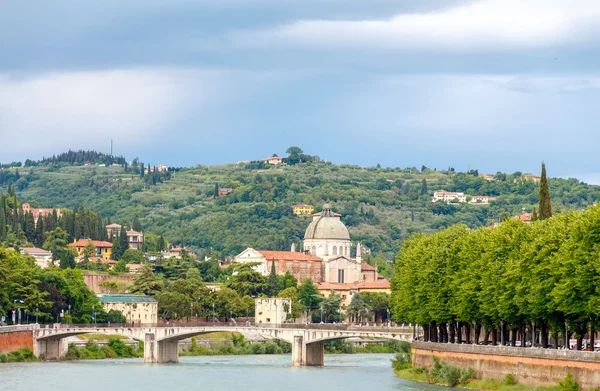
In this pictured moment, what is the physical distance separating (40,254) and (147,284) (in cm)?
2817

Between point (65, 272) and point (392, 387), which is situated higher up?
point (65, 272)

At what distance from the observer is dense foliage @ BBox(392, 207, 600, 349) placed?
60594 mm

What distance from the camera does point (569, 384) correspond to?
2286 inches

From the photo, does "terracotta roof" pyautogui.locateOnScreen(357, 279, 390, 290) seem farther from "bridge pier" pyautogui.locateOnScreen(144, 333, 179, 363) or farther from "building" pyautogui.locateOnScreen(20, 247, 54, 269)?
"bridge pier" pyautogui.locateOnScreen(144, 333, 179, 363)

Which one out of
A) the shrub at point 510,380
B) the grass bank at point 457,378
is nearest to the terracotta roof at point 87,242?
the grass bank at point 457,378

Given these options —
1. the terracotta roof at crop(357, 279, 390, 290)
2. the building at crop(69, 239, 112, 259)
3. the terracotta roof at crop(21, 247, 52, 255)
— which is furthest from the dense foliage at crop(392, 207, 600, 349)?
the building at crop(69, 239, 112, 259)

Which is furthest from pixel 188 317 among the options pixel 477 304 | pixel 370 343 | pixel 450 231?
pixel 477 304

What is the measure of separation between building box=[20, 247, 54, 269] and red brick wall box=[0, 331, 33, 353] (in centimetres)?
6128

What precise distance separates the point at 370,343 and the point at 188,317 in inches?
674

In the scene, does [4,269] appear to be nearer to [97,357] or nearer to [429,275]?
[97,357]

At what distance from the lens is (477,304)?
239 ft

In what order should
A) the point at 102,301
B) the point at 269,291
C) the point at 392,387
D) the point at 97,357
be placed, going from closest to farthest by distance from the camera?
the point at 392,387, the point at 97,357, the point at 102,301, the point at 269,291

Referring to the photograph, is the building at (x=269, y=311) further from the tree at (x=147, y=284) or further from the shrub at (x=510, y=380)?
the shrub at (x=510, y=380)

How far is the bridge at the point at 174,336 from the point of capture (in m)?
103
